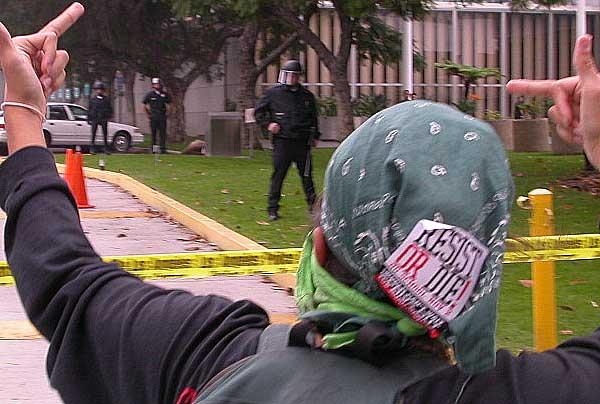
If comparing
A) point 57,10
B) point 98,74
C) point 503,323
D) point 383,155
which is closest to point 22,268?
point 383,155

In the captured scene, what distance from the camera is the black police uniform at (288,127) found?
12508 mm

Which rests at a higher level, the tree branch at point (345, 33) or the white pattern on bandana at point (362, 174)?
the tree branch at point (345, 33)

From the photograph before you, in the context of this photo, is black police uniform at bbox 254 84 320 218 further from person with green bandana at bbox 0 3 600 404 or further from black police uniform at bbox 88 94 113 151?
black police uniform at bbox 88 94 113 151

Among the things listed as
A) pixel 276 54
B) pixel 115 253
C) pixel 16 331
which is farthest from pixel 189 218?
pixel 276 54

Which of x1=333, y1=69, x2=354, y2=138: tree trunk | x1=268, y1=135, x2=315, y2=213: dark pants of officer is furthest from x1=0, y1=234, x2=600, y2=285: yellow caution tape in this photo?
x1=333, y1=69, x2=354, y2=138: tree trunk

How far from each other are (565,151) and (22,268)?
26.1 m

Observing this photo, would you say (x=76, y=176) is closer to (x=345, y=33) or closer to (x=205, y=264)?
(x=205, y=264)

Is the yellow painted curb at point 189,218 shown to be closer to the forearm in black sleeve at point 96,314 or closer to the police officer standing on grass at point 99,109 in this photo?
the forearm in black sleeve at point 96,314

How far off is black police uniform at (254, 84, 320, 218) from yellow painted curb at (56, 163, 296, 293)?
935mm

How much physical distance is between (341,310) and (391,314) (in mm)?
74

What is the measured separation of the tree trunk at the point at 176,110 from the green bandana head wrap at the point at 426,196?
112 ft

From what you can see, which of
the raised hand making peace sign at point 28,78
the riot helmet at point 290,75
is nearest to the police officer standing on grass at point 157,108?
the riot helmet at point 290,75

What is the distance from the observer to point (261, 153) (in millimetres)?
27109

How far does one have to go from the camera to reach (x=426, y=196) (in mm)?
1409
